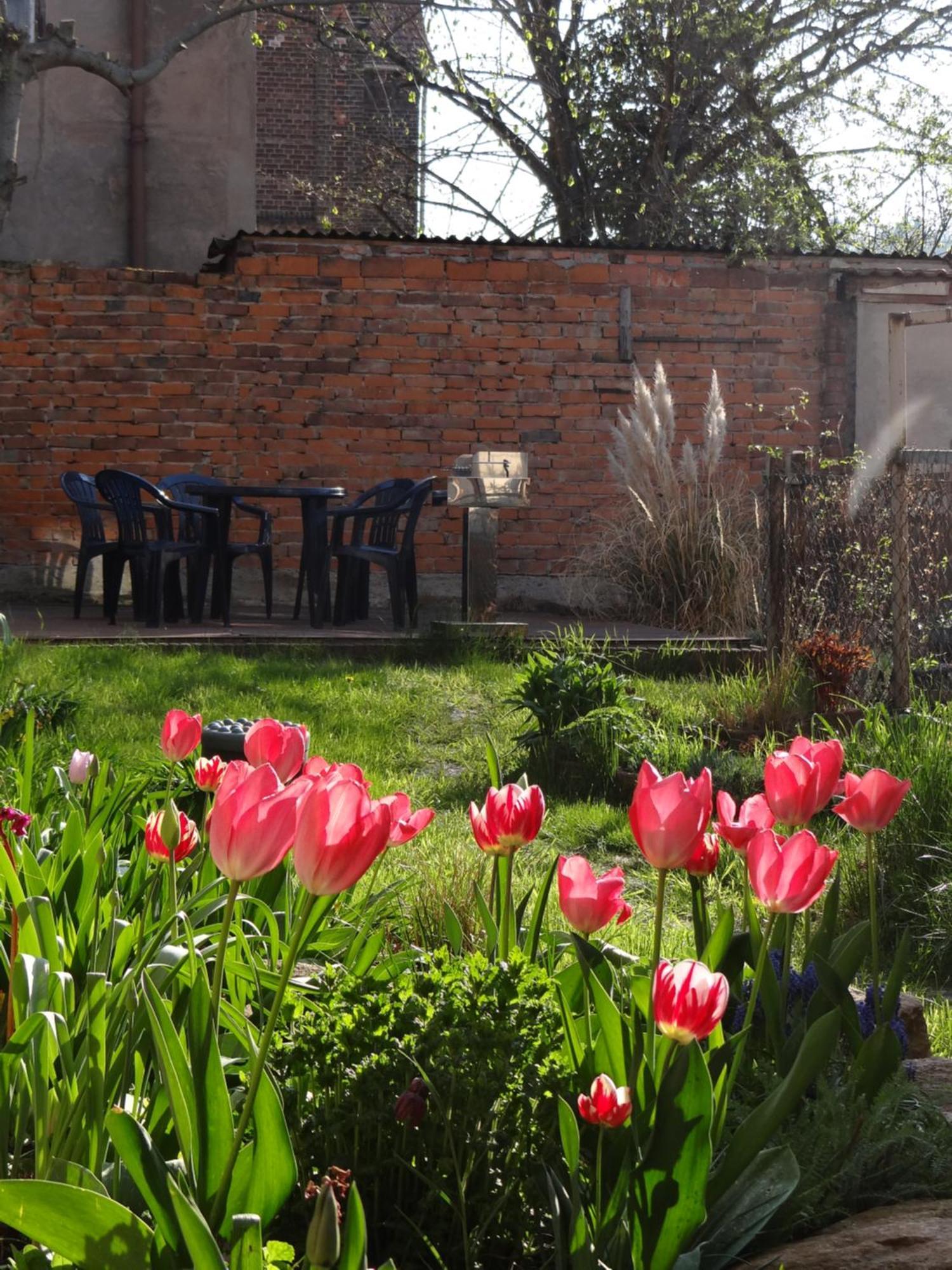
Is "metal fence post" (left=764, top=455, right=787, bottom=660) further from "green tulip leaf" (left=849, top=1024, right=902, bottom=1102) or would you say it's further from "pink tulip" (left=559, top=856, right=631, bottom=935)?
"pink tulip" (left=559, top=856, right=631, bottom=935)

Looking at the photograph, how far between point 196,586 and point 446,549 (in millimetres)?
2977

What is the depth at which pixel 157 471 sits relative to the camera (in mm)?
11031

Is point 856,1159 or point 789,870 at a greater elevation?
point 789,870

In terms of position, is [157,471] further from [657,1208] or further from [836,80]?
[657,1208]

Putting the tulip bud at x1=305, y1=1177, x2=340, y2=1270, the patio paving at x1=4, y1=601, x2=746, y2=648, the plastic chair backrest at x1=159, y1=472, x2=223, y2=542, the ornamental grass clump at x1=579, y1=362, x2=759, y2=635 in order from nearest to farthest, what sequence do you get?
the tulip bud at x1=305, y1=1177, x2=340, y2=1270, the patio paving at x1=4, y1=601, x2=746, y2=648, the ornamental grass clump at x1=579, y1=362, x2=759, y2=635, the plastic chair backrest at x1=159, y1=472, x2=223, y2=542

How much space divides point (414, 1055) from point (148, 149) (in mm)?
14648

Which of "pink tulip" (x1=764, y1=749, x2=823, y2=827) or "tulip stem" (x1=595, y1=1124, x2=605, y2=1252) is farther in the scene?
"pink tulip" (x1=764, y1=749, x2=823, y2=827)

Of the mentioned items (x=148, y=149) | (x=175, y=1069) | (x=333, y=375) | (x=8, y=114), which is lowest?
(x=175, y=1069)

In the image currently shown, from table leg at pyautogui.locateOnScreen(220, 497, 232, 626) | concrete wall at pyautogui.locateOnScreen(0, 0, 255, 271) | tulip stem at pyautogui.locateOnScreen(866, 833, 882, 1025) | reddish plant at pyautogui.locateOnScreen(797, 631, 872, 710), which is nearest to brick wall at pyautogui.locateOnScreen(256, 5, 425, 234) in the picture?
concrete wall at pyautogui.locateOnScreen(0, 0, 255, 271)

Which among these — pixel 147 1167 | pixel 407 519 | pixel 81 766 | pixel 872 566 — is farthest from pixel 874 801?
pixel 407 519

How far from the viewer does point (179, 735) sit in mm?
1753

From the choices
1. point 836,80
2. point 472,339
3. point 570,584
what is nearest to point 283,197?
point 836,80

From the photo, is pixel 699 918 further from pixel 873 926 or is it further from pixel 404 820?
pixel 404 820

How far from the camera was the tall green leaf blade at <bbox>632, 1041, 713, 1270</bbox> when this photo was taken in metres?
1.23
